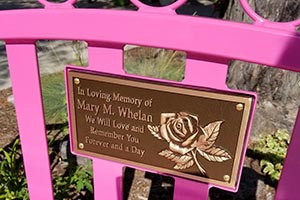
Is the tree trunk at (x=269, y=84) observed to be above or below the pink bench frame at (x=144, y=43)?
below

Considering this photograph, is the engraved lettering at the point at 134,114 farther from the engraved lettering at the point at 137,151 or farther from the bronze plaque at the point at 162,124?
the engraved lettering at the point at 137,151

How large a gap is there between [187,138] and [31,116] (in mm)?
637

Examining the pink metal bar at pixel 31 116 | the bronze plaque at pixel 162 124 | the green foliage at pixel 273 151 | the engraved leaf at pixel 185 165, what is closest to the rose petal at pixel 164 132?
the bronze plaque at pixel 162 124

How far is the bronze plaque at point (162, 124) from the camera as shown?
52.2 inches

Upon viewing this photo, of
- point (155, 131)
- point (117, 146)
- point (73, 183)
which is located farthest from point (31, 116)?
point (73, 183)

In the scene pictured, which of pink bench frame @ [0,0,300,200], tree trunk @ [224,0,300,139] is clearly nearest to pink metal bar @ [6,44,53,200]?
pink bench frame @ [0,0,300,200]

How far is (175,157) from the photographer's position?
146 centimetres

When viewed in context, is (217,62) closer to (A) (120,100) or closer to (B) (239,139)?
(B) (239,139)

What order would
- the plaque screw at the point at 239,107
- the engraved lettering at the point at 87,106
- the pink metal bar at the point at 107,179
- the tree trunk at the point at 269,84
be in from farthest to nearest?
1. the tree trunk at the point at 269,84
2. the pink metal bar at the point at 107,179
3. the engraved lettering at the point at 87,106
4. the plaque screw at the point at 239,107

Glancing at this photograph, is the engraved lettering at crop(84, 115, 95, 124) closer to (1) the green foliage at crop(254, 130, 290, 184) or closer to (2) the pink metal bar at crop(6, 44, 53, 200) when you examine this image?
(2) the pink metal bar at crop(6, 44, 53, 200)

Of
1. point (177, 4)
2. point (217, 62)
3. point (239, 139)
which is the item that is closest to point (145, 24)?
point (177, 4)

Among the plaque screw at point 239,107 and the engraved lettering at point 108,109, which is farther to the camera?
the engraved lettering at point 108,109

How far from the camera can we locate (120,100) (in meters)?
1.44

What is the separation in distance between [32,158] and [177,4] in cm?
90
